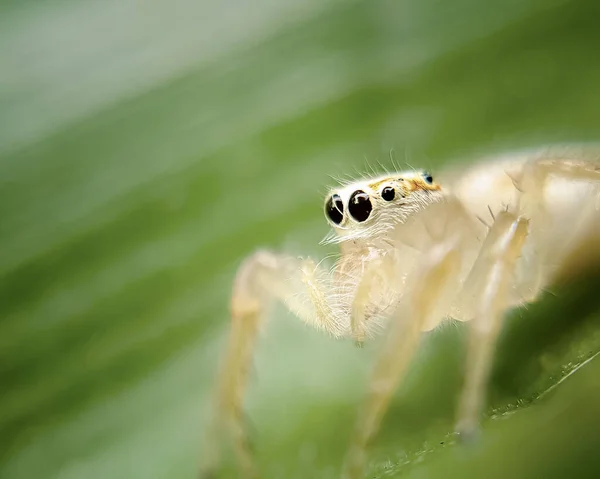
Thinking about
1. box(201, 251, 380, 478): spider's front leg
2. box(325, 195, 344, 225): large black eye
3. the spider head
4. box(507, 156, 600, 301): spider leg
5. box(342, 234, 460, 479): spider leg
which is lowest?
box(342, 234, 460, 479): spider leg

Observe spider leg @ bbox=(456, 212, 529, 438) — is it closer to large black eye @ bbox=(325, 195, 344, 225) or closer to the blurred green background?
the blurred green background

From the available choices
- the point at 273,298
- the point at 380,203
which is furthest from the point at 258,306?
the point at 380,203

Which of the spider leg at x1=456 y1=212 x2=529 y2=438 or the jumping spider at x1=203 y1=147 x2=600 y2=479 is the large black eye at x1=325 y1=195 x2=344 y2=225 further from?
the spider leg at x1=456 y1=212 x2=529 y2=438

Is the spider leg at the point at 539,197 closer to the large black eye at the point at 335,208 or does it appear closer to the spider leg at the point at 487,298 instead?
the spider leg at the point at 487,298

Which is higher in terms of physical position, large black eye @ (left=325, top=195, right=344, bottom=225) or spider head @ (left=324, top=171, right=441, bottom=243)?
large black eye @ (left=325, top=195, right=344, bottom=225)

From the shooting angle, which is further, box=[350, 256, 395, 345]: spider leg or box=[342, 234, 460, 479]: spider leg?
box=[350, 256, 395, 345]: spider leg

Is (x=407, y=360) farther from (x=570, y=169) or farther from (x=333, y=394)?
(x=570, y=169)

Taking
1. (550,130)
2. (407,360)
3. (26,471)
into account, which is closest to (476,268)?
(407,360)

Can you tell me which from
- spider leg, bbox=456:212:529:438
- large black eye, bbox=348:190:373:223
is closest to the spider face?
large black eye, bbox=348:190:373:223

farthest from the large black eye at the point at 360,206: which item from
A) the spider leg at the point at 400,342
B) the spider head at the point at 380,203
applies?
the spider leg at the point at 400,342
